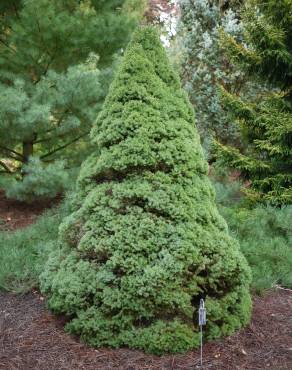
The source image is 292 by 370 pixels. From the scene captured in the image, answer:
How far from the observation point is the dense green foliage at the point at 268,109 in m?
5.68

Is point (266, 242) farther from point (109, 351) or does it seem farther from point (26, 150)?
point (26, 150)

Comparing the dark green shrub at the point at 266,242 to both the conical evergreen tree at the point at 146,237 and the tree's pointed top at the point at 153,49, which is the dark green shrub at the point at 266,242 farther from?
the tree's pointed top at the point at 153,49

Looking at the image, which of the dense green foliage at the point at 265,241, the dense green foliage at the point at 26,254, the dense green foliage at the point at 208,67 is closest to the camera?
the dense green foliage at the point at 26,254

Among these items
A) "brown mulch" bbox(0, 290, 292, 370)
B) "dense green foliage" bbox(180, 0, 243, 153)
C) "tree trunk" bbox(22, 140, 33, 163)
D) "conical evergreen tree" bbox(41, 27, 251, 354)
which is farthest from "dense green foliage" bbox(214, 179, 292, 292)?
"tree trunk" bbox(22, 140, 33, 163)

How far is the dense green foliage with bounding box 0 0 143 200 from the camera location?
5629 millimetres

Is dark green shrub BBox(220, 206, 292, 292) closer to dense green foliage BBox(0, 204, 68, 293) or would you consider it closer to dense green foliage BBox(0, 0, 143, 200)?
dense green foliage BBox(0, 204, 68, 293)

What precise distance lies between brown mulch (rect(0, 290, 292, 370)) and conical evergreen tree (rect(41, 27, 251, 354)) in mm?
81

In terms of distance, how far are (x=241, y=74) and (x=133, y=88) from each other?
5230 mm

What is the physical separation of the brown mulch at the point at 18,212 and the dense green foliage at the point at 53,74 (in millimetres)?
340

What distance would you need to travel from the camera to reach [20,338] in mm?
2848

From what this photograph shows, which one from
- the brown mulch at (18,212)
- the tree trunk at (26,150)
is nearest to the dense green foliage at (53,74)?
the tree trunk at (26,150)

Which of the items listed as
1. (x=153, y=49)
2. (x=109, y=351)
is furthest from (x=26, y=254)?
(x=153, y=49)

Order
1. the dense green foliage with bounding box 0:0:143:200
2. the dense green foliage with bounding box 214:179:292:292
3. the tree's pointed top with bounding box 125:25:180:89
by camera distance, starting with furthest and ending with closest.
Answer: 1. the dense green foliage with bounding box 0:0:143:200
2. the dense green foliage with bounding box 214:179:292:292
3. the tree's pointed top with bounding box 125:25:180:89

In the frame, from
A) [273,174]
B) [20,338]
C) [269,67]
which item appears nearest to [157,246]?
[20,338]
